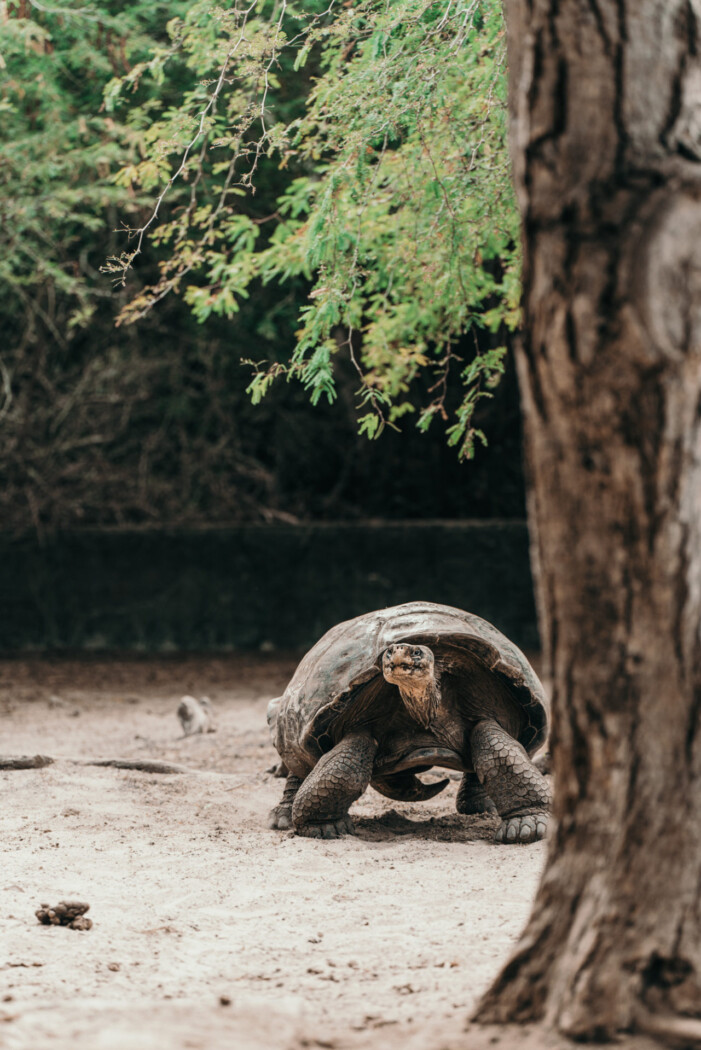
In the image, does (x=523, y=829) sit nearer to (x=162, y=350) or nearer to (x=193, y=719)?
Result: (x=193, y=719)

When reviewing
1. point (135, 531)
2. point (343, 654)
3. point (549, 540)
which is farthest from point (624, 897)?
point (135, 531)

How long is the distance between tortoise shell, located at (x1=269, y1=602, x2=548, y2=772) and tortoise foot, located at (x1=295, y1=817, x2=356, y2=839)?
0.82ft

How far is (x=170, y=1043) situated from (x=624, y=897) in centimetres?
79

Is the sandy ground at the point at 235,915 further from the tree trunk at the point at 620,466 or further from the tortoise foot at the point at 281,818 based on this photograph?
the tree trunk at the point at 620,466

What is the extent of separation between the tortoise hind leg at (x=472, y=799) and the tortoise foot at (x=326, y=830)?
64 cm

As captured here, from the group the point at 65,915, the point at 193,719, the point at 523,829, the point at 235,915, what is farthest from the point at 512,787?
the point at 193,719

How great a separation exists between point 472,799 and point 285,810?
0.77 metres

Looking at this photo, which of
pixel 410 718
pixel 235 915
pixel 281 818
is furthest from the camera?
pixel 281 818

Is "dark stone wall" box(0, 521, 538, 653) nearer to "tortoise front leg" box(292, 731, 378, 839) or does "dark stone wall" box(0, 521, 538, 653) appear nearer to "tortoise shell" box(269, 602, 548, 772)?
"tortoise shell" box(269, 602, 548, 772)

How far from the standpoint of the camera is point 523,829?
3387mm

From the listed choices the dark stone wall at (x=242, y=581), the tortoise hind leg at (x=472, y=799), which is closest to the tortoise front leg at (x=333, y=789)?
the tortoise hind leg at (x=472, y=799)

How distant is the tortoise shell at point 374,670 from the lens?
3576 millimetres

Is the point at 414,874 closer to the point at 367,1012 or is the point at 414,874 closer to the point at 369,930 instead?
the point at 369,930

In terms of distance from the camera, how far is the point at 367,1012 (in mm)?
1950
